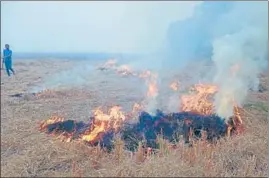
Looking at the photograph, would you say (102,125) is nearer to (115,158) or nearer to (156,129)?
(156,129)

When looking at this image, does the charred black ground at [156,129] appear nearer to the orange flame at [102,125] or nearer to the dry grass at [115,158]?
the orange flame at [102,125]

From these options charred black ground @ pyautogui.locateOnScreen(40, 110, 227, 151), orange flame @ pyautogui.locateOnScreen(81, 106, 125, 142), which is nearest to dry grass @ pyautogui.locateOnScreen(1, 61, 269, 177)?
charred black ground @ pyautogui.locateOnScreen(40, 110, 227, 151)

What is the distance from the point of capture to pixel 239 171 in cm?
812

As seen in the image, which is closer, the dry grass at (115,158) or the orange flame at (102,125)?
the dry grass at (115,158)

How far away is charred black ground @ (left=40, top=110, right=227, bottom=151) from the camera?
9781 mm

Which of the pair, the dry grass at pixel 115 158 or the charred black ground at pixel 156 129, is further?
the charred black ground at pixel 156 129

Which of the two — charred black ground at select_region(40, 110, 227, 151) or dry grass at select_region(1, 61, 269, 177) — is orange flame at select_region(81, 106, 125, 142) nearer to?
charred black ground at select_region(40, 110, 227, 151)

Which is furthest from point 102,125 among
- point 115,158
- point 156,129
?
point 115,158

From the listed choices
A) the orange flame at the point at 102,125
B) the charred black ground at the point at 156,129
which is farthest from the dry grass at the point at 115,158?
the orange flame at the point at 102,125

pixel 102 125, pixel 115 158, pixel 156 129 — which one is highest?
pixel 102 125

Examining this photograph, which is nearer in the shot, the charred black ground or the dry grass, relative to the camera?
the dry grass

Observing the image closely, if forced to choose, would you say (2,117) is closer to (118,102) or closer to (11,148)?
(11,148)

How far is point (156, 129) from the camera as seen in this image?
10.7 metres

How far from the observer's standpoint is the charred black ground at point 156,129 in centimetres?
978
